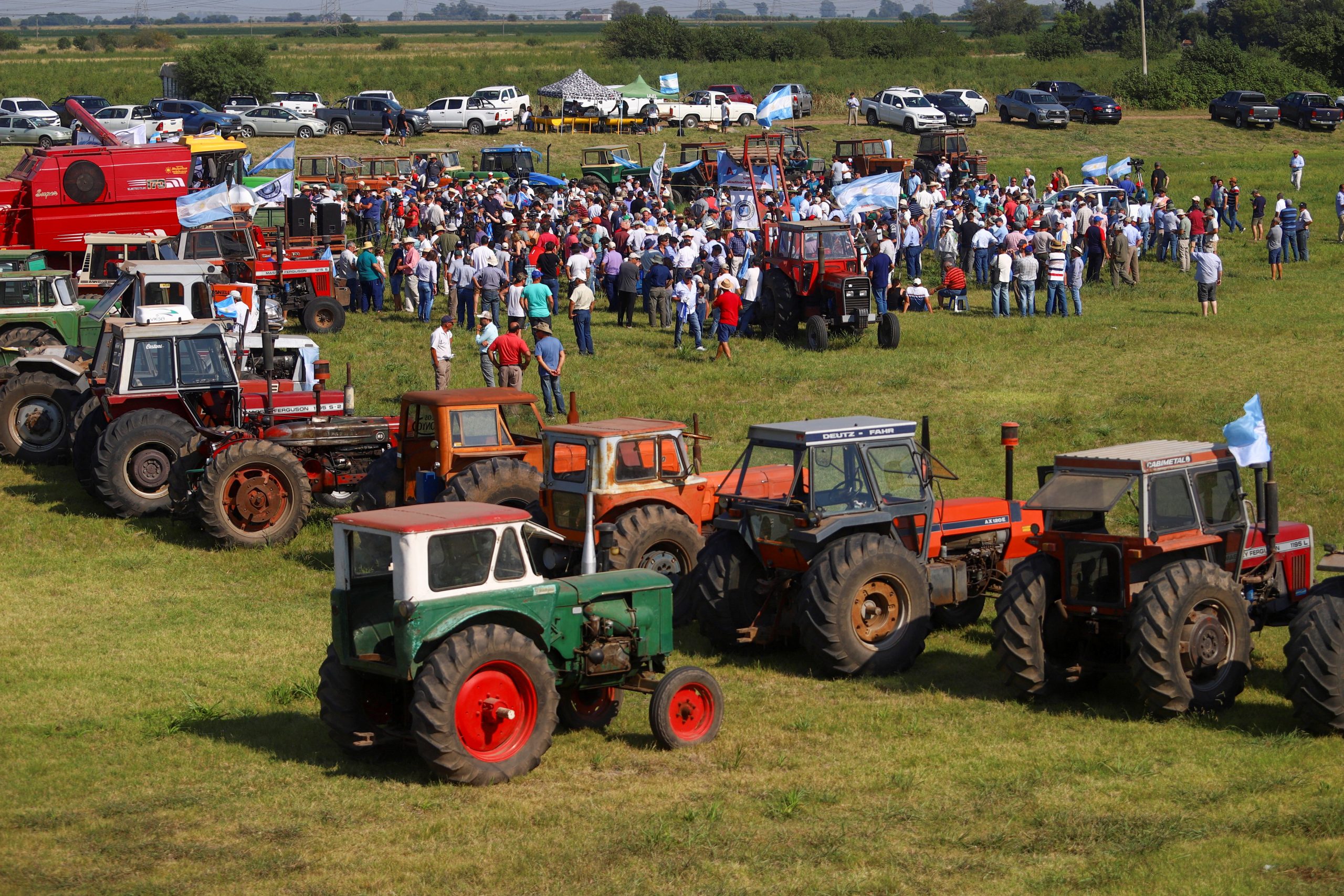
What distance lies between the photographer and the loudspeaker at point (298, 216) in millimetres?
29219

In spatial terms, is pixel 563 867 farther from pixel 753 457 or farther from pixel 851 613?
pixel 753 457

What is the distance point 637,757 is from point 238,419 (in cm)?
933

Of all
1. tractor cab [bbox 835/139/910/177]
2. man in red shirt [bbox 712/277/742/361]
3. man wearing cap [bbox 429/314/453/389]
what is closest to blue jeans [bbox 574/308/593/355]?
man in red shirt [bbox 712/277/742/361]

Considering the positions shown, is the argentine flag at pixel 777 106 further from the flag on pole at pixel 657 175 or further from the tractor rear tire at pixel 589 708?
the tractor rear tire at pixel 589 708

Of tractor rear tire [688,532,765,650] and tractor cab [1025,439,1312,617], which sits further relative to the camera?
tractor rear tire [688,532,765,650]

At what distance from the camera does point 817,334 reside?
82.6 feet

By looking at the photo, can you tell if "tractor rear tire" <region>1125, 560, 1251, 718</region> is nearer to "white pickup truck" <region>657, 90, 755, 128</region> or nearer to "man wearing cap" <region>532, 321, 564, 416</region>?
"man wearing cap" <region>532, 321, 564, 416</region>

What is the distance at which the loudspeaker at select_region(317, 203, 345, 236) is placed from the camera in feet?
97.2

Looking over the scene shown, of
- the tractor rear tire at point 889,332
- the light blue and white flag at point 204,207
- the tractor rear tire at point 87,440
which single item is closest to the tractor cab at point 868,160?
the tractor rear tire at point 889,332

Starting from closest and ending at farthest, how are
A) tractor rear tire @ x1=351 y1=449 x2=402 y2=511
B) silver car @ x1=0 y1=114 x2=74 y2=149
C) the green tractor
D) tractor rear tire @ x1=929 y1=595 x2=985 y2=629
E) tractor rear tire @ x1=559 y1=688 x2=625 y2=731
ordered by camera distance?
1. the green tractor
2. tractor rear tire @ x1=559 y1=688 x2=625 y2=731
3. tractor rear tire @ x1=929 y1=595 x2=985 y2=629
4. tractor rear tire @ x1=351 y1=449 x2=402 y2=511
5. silver car @ x1=0 y1=114 x2=74 y2=149

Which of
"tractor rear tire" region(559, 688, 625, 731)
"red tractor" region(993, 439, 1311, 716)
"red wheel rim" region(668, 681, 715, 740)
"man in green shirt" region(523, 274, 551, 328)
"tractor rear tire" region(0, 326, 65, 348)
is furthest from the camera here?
"man in green shirt" region(523, 274, 551, 328)

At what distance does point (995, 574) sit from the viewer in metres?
13.0

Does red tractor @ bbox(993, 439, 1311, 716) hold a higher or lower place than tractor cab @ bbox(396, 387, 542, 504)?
lower

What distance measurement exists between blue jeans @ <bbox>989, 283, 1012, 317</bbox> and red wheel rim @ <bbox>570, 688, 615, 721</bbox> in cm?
1908
